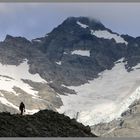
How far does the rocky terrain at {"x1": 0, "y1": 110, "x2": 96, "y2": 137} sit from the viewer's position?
83.9 feet

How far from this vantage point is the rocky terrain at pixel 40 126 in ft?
83.9

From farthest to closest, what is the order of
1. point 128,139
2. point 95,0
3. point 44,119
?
point 44,119 < point 95,0 < point 128,139

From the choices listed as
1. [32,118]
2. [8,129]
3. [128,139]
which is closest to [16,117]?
[32,118]

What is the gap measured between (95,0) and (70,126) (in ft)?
31.6

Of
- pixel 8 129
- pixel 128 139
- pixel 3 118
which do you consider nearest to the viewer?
pixel 128 139

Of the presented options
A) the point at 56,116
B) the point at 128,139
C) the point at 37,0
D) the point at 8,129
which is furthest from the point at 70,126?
the point at 128,139

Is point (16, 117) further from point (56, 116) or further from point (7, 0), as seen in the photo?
point (7, 0)

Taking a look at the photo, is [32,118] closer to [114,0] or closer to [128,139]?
[114,0]

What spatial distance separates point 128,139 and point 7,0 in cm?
809

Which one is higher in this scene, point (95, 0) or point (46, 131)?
point (95, 0)

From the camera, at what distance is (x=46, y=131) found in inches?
1077

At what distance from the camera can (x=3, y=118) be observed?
2720cm

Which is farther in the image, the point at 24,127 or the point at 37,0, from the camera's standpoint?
the point at 24,127

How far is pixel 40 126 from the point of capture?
2783cm
